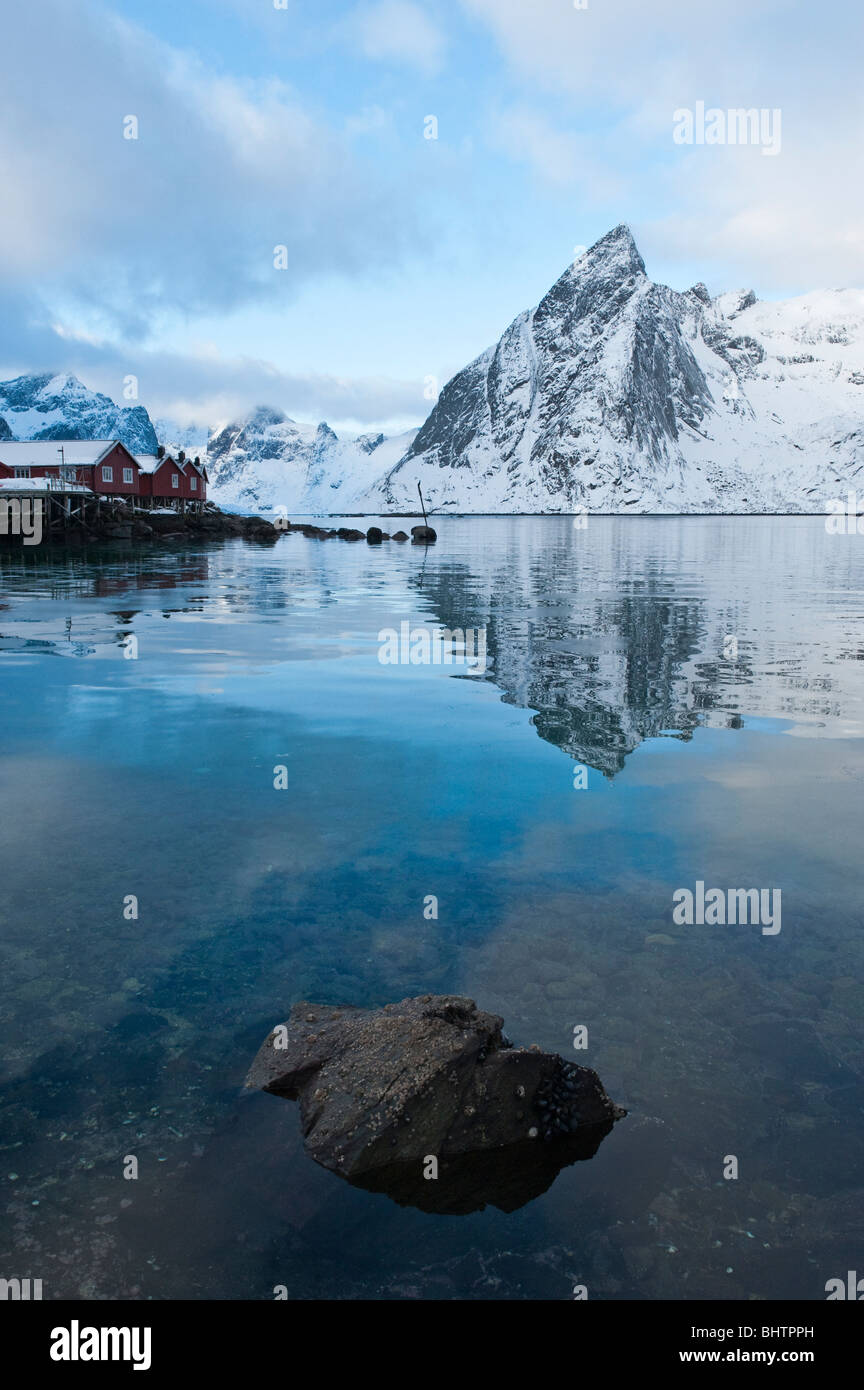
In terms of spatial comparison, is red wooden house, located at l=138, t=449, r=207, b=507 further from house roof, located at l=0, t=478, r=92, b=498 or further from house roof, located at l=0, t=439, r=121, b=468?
house roof, located at l=0, t=478, r=92, b=498

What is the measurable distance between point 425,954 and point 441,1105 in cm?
155

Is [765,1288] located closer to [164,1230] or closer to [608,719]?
[164,1230]

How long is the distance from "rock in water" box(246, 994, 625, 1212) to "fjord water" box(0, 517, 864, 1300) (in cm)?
12

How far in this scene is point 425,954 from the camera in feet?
19.1

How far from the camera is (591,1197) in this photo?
393 centimetres

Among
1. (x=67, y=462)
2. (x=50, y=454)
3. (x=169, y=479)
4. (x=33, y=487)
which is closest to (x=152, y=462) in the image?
(x=169, y=479)

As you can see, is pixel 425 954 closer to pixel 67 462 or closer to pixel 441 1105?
pixel 441 1105

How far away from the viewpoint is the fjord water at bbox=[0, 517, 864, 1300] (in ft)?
12.1

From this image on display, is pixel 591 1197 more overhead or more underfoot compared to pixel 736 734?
more underfoot

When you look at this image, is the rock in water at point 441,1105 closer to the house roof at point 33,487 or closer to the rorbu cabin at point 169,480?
the house roof at point 33,487

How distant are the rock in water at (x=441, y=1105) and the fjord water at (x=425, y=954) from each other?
12 cm

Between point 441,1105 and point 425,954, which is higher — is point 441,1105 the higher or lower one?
the lower one
